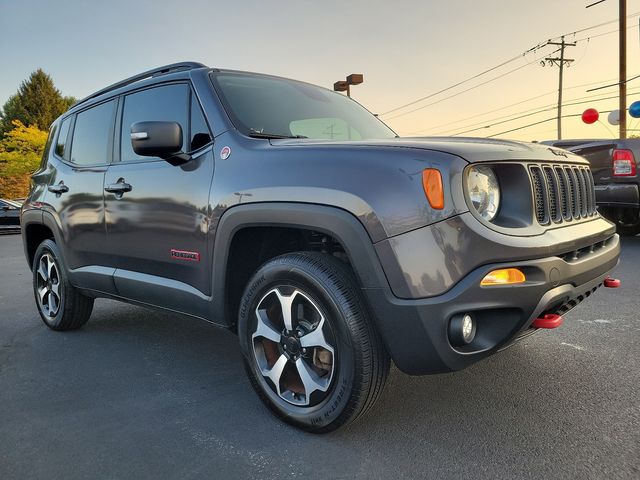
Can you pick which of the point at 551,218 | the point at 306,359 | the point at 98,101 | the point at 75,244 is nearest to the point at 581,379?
the point at 551,218

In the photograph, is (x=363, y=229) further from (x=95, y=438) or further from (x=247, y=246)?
(x=95, y=438)

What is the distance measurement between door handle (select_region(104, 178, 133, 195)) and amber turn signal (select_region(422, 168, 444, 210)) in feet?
6.80

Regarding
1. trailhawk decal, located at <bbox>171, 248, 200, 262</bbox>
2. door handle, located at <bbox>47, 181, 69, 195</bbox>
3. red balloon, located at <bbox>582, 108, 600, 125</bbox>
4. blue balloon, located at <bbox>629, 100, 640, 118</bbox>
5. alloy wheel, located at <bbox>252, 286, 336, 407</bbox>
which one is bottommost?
alloy wheel, located at <bbox>252, 286, 336, 407</bbox>

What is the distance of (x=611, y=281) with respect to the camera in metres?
2.92

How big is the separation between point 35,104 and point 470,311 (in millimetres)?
66978

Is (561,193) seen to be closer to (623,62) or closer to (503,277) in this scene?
(503,277)

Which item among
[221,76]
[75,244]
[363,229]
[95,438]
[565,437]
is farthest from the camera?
[75,244]

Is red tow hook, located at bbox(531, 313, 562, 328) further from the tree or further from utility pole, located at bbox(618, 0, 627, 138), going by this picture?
the tree

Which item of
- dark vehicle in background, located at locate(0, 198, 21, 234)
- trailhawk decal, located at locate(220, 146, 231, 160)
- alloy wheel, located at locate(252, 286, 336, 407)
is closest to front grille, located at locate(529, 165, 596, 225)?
alloy wheel, located at locate(252, 286, 336, 407)

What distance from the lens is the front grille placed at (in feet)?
8.17

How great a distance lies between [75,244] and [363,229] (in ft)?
9.04

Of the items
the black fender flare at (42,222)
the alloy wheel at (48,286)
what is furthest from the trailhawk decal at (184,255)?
the alloy wheel at (48,286)

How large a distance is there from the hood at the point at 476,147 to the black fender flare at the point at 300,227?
342mm

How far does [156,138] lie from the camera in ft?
9.71
